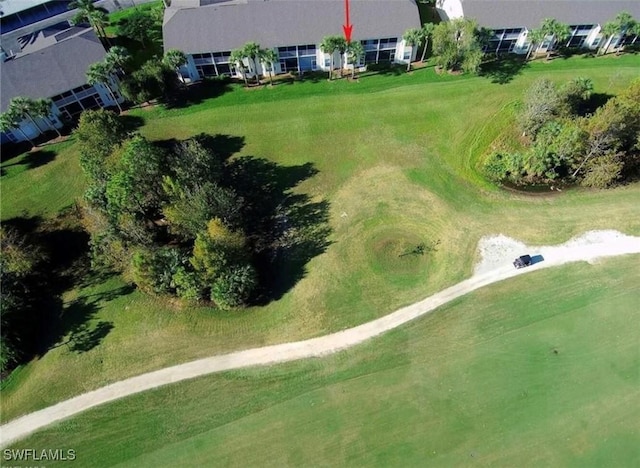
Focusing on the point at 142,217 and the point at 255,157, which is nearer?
the point at 142,217

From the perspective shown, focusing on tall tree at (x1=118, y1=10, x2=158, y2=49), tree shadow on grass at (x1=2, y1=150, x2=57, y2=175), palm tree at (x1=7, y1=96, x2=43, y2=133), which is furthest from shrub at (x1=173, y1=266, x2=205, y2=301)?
tall tree at (x1=118, y1=10, x2=158, y2=49)

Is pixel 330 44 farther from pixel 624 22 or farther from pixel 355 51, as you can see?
pixel 624 22

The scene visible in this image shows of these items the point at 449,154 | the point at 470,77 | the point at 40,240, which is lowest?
the point at 40,240

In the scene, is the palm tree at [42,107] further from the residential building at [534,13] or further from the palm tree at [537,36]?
the palm tree at [537,36]

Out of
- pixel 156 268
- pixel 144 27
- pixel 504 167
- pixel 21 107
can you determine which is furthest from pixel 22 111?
pixel 504 167

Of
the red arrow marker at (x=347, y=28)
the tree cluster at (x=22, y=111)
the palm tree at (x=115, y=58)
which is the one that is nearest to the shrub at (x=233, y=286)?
the tree cluster at (x=22, y=111)

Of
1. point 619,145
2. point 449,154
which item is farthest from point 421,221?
point 619,145

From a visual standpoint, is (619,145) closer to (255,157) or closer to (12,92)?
(255,157)
